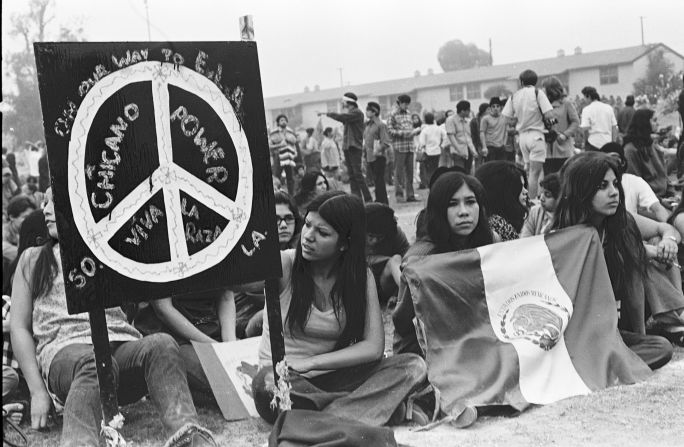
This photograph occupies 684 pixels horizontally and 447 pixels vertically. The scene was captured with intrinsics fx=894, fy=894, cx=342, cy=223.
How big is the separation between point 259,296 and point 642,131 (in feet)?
17.3

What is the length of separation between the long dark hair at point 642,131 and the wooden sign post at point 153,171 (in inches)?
257

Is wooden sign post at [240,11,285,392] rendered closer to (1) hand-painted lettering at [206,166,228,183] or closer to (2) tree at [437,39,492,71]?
(1) hand-painted lettering at [206,166,228,183]

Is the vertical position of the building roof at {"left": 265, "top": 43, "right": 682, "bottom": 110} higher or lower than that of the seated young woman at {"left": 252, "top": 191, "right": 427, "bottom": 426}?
higher

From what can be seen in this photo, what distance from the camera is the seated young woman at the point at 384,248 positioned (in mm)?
6203

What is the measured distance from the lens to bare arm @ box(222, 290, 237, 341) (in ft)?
17.0

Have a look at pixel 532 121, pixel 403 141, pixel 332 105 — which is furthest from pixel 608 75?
pixel 532 121

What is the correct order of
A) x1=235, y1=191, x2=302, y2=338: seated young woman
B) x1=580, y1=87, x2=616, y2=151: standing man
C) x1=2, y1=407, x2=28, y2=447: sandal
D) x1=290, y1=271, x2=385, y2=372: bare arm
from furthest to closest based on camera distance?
x1=580, y1=87, x2=616, y2=151: standing man → x1=235, y1=191, x2=302, y2=338: seated young woman → x1=290, y1=271, x2=385, y2=372: bare arm → x1=2, y1=407, x2=28, y2=447: sandal

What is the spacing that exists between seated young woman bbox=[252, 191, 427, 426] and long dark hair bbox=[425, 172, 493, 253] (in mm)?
664

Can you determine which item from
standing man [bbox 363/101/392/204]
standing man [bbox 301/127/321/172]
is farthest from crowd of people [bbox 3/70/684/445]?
standing man [bbox 301/127/321/172]

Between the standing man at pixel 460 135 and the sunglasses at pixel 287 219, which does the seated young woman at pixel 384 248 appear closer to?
the sunglasses at pixel 287 219

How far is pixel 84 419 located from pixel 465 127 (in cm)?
1170

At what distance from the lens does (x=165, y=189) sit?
3518 millimetres

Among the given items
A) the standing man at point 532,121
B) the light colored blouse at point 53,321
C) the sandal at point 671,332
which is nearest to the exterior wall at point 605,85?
the standing man at point 532,121

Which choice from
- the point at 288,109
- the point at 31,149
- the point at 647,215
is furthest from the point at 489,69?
the point at 647,215
